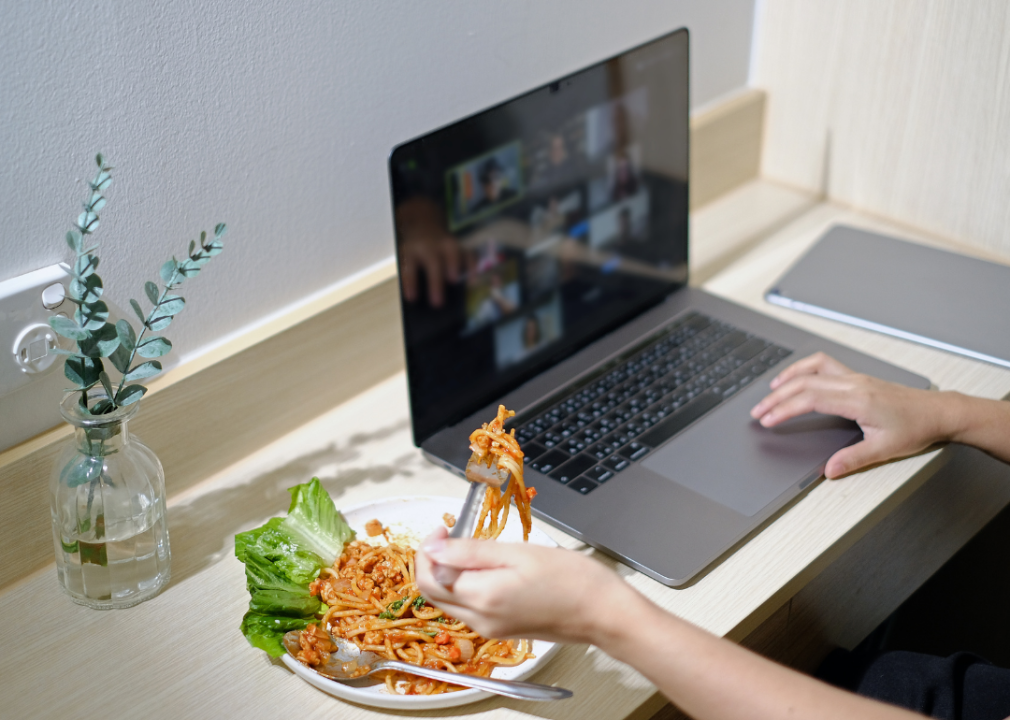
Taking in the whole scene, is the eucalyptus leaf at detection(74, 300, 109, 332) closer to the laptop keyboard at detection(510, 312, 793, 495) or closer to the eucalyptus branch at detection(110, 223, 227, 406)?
the eucalyptus branch at detection(110, 223, 227, 406)

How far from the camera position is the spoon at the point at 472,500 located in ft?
2.48

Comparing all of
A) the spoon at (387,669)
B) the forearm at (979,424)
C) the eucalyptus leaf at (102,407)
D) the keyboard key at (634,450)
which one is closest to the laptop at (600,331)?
the keyboard key at (634,450)

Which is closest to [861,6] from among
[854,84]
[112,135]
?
[854,84]

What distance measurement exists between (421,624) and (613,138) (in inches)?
26.1

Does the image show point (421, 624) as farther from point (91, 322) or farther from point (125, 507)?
point (91, 322)

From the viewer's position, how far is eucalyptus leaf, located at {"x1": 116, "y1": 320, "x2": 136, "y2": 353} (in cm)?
89

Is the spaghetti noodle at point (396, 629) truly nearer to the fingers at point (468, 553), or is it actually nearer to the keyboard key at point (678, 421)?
the fingers at point (468, 553)

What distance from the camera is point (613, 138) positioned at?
1.25m

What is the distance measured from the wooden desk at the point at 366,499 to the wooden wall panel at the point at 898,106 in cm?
34

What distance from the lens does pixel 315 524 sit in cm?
99

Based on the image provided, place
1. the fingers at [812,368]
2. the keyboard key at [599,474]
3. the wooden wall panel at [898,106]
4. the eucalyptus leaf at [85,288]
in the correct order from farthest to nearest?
the wooden wall panel at [898,106] < the fingers at [812,368] < the keyboard key at [599,474] < the eucalyptus leaf at [85,288]

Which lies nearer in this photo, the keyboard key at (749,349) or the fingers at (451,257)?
the fingers at (451,257)

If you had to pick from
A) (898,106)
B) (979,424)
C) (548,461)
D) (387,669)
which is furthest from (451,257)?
(898,106)

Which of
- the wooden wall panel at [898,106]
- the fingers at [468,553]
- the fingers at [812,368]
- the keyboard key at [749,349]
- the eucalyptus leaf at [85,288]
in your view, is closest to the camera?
the fingers at [468,553]
